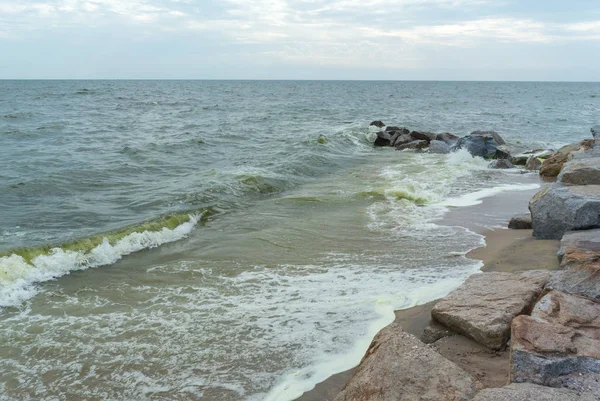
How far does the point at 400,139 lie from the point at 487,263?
16.9m

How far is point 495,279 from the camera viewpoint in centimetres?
529

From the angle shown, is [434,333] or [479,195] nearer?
[434,333]

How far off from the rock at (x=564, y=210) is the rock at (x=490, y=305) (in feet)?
6.63

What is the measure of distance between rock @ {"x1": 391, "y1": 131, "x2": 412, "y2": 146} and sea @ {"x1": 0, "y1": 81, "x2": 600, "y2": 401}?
16.5 ft

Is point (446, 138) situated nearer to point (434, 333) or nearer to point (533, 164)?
point (533, 164)

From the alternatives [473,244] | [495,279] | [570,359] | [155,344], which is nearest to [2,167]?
[155,344]

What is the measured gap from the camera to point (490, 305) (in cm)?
462

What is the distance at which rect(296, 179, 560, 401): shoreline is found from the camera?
409cm

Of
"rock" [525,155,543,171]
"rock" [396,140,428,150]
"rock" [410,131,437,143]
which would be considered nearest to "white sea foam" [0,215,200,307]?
"rock" [525,155,543,171]

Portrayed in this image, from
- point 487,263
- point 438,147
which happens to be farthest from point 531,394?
point 438,147

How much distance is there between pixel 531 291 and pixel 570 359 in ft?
4.76

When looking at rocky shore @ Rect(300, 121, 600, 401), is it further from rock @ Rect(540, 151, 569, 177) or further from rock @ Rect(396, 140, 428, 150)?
rock @ Rect(396, 140, 428, 150)

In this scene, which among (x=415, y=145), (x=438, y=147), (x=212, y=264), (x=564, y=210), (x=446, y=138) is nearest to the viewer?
(x=564, y=210)

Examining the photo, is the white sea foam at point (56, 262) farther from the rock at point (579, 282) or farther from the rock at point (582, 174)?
the rock at point (582, 174)
